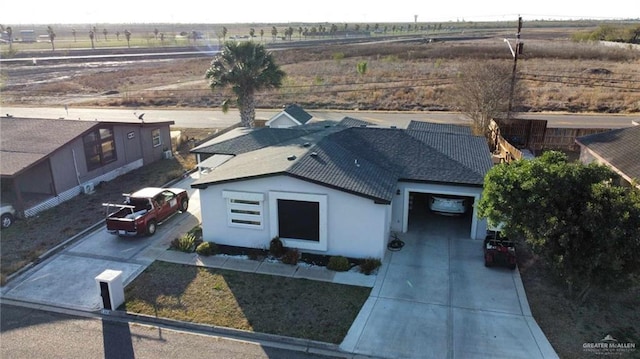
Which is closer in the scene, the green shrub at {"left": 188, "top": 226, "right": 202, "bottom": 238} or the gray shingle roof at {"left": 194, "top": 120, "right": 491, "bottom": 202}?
the gray shingle roof at {"left": 194, "top": 120, "right": 491, "bottom": 202}

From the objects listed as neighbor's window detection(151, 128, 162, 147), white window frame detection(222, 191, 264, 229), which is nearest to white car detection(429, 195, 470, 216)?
white window frame detection(222, 191, 264, 229)

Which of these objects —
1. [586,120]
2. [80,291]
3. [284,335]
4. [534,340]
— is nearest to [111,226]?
[80,291]

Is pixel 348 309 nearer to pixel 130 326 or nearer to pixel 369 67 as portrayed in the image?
pixel 130 326

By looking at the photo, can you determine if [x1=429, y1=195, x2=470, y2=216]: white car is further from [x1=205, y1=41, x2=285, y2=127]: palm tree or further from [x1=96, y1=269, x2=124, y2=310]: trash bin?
[x1=205, y1=41, x2=285, y2=127]: palm tree

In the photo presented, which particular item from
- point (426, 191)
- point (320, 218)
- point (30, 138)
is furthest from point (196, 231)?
point (30, 138)

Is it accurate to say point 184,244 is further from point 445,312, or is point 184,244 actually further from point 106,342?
point 445,312

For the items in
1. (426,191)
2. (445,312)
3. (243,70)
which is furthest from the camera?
(243,70)

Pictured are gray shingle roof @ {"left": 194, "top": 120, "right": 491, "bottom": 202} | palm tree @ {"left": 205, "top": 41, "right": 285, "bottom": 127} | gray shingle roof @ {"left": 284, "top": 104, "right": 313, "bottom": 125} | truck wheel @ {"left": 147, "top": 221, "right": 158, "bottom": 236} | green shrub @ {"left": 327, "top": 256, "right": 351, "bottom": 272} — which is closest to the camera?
green shrub @ {"left": 327, "top": 256, "right": 351, "bottom": 272}
